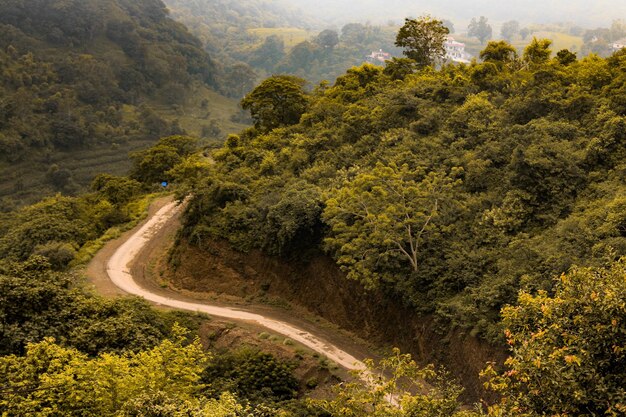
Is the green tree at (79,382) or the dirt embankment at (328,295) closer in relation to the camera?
the green tree at (79,382)

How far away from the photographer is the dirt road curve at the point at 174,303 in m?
19.3

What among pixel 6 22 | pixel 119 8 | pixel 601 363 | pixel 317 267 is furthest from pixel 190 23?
pixel 601 363

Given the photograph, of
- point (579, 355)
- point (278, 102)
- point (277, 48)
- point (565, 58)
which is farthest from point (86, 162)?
point (277, 48)

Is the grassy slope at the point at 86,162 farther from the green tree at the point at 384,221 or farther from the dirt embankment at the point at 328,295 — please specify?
the green tree at the point at 384,221

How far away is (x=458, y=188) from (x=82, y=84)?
231 ft

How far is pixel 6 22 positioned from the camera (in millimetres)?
84438

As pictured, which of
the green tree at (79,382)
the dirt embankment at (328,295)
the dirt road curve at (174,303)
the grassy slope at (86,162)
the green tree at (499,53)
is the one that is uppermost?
the green tree at (499,53)

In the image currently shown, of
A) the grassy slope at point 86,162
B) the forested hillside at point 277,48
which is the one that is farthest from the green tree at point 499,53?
the forested hillside at point 277,48

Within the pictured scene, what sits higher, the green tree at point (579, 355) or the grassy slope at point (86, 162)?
the green tree at point (579, 355)

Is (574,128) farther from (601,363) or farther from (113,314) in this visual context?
(113,314)

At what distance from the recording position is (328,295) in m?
21.7

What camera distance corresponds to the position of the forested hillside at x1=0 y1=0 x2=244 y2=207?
2464 inches

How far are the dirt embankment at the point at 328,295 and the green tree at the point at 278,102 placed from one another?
11.5 m

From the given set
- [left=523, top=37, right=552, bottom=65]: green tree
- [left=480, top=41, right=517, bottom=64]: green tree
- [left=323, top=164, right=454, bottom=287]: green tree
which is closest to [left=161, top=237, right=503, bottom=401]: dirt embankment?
[left=323, top=164, right=454, bottom=287]: green tree
